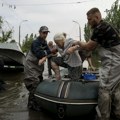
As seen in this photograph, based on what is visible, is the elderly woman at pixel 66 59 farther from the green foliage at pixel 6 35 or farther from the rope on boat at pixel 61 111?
the green foliage at pixel 6 35

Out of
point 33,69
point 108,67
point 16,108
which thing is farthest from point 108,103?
point 16,108

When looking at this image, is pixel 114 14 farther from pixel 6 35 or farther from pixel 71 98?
pixel 71 98

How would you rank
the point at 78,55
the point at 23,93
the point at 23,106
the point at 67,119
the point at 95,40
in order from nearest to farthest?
the point at 95,40
the point at 67,119
the point at 78,55
the point at 23,106
the point at 23,93

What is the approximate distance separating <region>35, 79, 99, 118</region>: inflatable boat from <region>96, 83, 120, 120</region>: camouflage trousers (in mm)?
265

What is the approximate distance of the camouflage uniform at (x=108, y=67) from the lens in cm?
625

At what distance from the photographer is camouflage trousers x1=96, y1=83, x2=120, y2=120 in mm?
6293

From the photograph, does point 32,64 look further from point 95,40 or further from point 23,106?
point 95,40

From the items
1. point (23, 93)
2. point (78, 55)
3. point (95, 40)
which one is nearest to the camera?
point (95, 40)

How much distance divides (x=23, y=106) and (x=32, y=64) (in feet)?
3.71

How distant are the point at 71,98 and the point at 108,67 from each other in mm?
901

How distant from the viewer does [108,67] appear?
6.32 meters

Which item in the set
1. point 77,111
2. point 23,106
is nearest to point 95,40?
point 77,111

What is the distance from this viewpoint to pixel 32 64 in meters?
8.06

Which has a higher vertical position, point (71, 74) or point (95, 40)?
point (95, 40)
